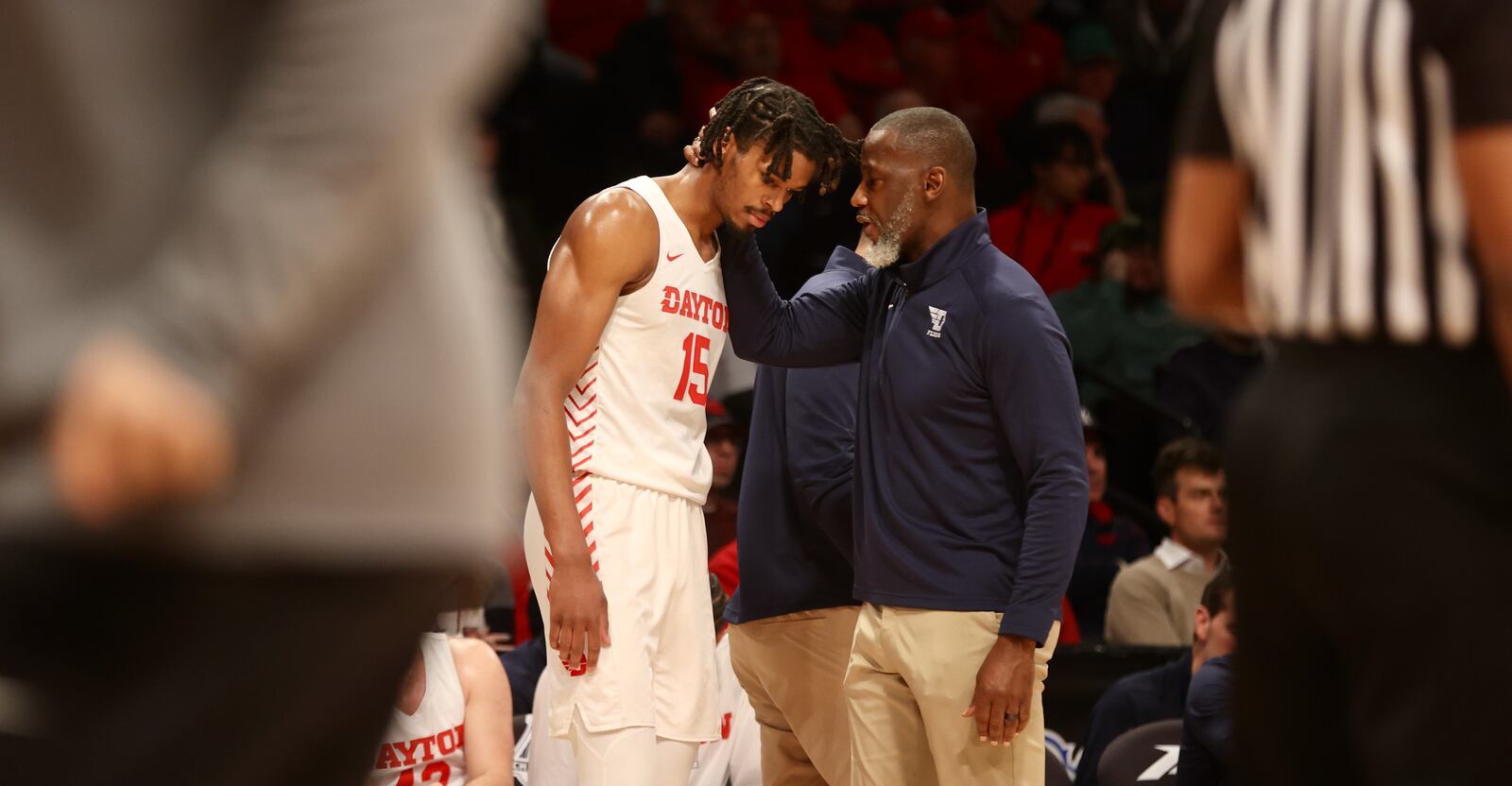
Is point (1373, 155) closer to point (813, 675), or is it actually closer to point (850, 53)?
point (813, 675)

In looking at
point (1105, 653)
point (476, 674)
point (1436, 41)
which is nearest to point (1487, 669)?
point (1436, 41)

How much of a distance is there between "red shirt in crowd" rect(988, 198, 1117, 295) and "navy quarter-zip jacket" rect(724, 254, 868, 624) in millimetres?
3877

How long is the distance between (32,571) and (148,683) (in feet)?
0.40

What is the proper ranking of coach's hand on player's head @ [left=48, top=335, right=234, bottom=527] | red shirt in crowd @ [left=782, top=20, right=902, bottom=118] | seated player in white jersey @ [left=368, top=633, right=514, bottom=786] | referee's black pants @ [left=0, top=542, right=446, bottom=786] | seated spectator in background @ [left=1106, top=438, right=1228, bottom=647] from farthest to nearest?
red shirt in crowd @ [left=782, top=20, right=902, bottom=118]
seated spectator in background @ [left=1106, top=438, right=1228, bottom=647]
seated player in white jersey @ [left=368, top=633, right=514, bottom=786]
referee's black pants @ [left=0, top=542, right=446, bottom=786]
coach's hand on player's head @ [left=48, top=335, right=234, bottom=527]

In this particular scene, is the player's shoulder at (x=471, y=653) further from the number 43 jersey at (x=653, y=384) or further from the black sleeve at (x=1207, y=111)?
the black sleeve at (x=1207, y=111)

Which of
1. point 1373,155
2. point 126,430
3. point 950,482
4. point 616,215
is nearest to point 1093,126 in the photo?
point 950,482

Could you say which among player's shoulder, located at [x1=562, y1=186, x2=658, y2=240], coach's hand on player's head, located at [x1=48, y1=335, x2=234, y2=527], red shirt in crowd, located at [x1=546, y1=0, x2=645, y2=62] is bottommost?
coach's hand on player's head, located at [x1=48, y1=335, x2=234, y2=527]

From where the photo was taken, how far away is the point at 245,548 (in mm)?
1294

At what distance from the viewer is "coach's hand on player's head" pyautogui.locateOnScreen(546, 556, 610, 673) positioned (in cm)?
379

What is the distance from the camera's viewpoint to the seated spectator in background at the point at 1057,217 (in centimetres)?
866

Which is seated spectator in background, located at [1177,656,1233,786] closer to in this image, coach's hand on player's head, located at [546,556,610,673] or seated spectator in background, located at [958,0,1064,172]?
coach's hand on player's head, located at [546,556,610,673]

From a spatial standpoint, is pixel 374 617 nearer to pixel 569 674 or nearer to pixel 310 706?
pixel 310 706

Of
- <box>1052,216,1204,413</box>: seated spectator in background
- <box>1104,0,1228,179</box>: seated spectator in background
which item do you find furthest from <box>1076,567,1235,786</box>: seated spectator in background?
<box>1104,0,1228,179</box>: seated spectator in background

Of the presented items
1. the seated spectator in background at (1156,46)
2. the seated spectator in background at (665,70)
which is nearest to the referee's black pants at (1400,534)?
the seated spectator in background at (665,70)
